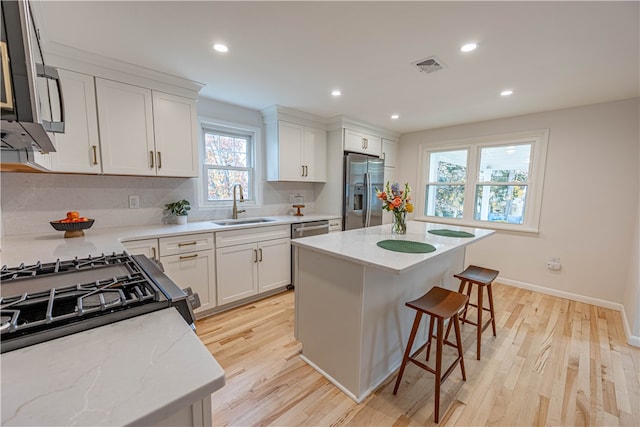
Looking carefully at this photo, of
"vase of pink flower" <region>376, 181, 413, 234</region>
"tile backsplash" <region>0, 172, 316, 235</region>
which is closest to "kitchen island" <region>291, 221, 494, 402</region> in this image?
"vase of pink flower" <region>376, 181, 413, 234</region>

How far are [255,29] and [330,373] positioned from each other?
2362 millimetres

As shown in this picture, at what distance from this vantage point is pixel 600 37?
66.8 inches

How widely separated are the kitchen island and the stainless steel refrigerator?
1.77 meters

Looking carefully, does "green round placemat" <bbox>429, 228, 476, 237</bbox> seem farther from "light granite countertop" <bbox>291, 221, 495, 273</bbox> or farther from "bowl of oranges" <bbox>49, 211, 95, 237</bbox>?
"bowl of oranges" <bbox>49, 211, 95, 237</bbox>

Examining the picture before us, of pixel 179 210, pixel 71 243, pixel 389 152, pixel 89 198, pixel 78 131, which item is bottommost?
pixel 71 243

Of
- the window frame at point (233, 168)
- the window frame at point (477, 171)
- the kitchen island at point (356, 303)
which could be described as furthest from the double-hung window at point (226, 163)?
the window frame at point (477, 171)

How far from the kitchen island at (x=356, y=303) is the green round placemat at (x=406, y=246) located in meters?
0.05

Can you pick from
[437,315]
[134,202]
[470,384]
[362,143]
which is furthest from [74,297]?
[362,143]

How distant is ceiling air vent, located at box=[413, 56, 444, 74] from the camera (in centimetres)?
203

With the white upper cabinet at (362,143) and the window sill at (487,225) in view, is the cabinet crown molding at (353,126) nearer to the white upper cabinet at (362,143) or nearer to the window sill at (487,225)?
the white upper cabinet at (362,143)

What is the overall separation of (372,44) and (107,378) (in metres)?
2.17

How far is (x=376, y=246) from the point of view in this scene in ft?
5.96

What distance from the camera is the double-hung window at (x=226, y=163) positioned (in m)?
3.14

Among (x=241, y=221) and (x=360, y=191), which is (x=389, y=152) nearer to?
(x=360, y=191)
